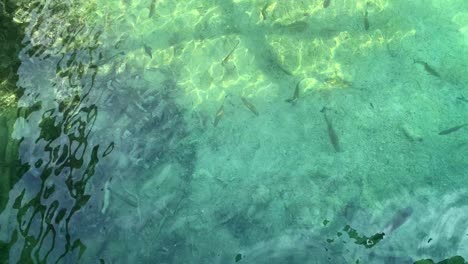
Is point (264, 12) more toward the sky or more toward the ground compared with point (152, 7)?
more toward the ground

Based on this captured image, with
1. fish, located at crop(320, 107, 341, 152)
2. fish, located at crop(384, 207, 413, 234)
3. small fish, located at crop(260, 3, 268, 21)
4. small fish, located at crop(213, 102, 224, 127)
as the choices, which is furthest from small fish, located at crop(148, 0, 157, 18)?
fish, located at crop(384, 207, 413, 234)

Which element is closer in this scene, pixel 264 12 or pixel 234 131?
pixel 234 131

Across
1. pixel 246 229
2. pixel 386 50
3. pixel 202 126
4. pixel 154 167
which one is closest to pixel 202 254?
pixel 246 229

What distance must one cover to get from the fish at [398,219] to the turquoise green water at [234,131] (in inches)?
0.4

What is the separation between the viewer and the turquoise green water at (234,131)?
3965mm

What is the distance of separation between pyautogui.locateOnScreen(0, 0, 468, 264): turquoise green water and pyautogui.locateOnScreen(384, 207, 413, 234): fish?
0.01 m

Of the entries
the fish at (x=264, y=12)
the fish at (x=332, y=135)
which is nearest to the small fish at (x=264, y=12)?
the fish at (x=264, y=12)

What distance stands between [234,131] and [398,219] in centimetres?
173

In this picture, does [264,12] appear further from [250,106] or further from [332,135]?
[332,135]

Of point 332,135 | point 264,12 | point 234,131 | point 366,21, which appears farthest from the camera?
point 264,12

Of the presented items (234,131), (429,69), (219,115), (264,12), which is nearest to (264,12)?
(264,12)

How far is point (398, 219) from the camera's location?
3916 millimetres

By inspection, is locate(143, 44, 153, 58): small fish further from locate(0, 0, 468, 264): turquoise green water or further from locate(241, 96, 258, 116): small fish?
locate(241, 96, 258, 116): small fish

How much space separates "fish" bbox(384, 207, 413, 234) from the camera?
3871 mm
